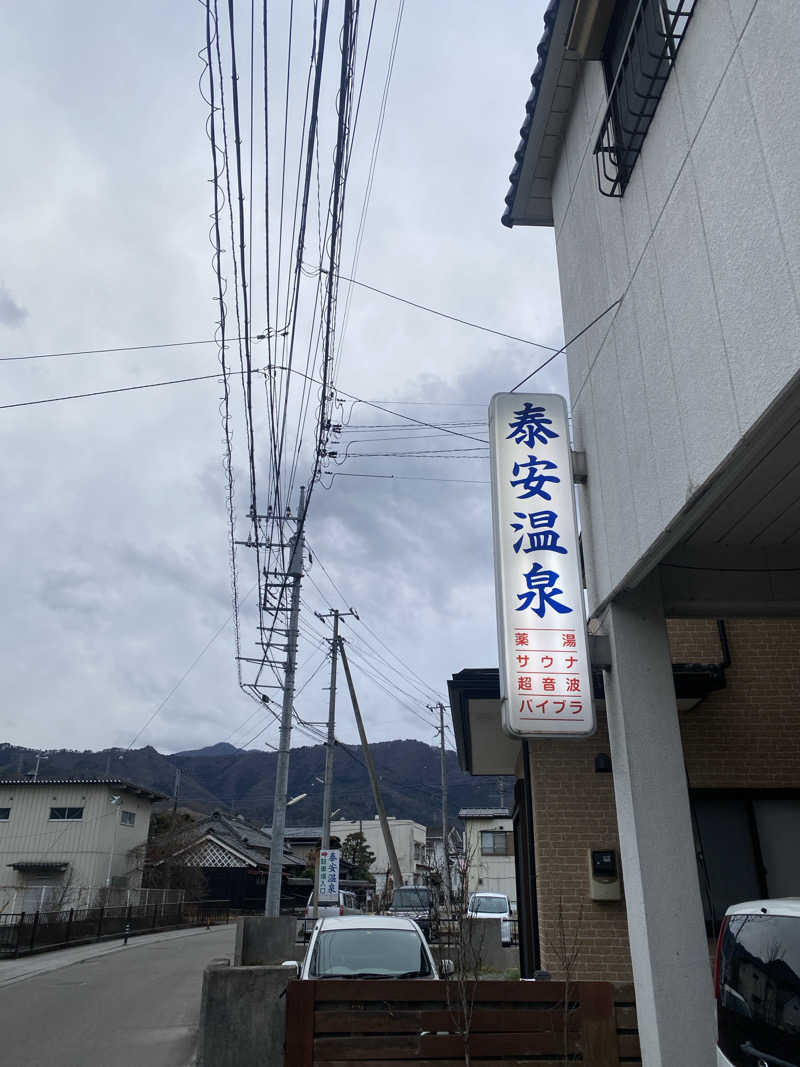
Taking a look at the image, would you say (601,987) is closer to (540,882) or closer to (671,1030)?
(671,1030)

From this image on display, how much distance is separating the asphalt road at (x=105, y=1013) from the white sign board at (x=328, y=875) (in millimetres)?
3434

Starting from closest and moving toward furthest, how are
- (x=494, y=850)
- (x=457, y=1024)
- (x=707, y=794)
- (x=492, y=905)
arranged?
(x=457, y=1024), (x=707, y=794), (x=492, y=905), (x=494, y=850)

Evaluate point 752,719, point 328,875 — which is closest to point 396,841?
point 328,875

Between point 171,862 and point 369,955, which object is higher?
point 171,862

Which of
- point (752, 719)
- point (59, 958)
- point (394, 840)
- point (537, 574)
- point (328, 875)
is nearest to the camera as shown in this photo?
point (537, 574)

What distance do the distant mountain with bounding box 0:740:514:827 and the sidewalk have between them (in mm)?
101175

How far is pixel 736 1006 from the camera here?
3812mm

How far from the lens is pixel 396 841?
64.4 meters

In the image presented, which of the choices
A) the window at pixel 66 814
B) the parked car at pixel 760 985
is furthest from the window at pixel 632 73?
the window at pixel 66 814

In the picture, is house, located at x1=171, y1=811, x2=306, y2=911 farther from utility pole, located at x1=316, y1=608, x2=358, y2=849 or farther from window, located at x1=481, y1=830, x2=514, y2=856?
utility pole, located at x1=316, y1=608, x2=358, y2=849

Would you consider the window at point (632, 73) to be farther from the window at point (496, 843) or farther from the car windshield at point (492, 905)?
the window at point (496, 843)

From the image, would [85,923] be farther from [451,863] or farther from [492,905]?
[451,863]

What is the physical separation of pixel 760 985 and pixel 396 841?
65.2 metres

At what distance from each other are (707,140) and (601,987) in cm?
590
